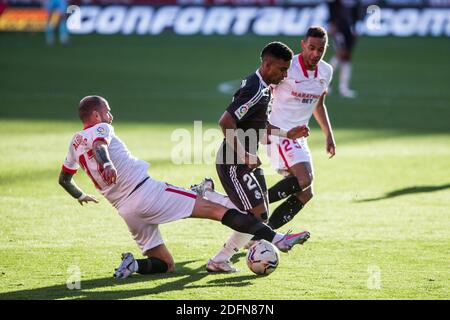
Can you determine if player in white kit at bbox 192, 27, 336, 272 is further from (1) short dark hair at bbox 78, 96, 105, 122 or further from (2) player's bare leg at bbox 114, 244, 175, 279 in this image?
(1) short dark hair at bbox 78, 96, 105, 122

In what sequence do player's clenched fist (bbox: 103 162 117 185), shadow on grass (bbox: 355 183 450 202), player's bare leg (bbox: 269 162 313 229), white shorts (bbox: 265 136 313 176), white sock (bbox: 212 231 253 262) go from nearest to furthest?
player's clenched fist (bbox: 103 162 117 185), white sock (bbox: 212 231 253 262), player's bare leg (bbox: 269 162 313 229), white shorts (bbox: 265 136 313 176), shadow on grass (bbox: 355 183 450 202)

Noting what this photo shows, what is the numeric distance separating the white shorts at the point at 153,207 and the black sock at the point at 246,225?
352mm

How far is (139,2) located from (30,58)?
5.77 meters

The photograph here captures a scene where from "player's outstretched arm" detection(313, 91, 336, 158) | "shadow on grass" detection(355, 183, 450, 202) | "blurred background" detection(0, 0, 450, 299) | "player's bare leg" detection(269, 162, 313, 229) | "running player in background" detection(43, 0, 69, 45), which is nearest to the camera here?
"blurred background" detection(0, 0, 450, 299)

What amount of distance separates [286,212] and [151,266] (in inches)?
80.3

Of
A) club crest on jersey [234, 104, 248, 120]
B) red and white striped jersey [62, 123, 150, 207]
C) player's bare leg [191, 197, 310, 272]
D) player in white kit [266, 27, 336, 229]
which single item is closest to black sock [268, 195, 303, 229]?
player in white kit [266, 27, 336, 229]

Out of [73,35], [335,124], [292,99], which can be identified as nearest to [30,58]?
[73,35]

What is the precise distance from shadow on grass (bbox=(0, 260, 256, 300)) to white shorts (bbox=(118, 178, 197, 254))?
38 cm

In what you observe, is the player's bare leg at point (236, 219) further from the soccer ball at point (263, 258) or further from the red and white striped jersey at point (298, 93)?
the red and white striped jersey at point (298, 93)

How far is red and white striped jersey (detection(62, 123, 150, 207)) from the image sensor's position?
7.89 meters

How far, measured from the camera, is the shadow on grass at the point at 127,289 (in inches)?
289

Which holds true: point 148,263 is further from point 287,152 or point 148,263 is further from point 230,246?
point 287,152

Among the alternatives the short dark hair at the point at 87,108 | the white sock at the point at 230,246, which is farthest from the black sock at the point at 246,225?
the short dark hair at the point at 87,108

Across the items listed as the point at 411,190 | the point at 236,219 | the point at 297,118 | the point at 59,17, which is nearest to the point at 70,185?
the point at 236,219
